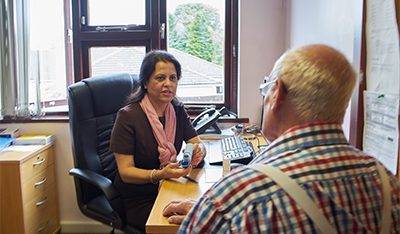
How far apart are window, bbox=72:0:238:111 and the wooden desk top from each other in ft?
4.11

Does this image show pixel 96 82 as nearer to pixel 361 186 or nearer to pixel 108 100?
pixel 108 100

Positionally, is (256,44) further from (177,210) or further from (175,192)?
(177,210)

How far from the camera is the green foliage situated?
289cm

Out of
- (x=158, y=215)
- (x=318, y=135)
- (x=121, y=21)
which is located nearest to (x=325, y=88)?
(x=318, y=135)

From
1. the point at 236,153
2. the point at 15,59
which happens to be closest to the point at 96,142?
the point at 236,153

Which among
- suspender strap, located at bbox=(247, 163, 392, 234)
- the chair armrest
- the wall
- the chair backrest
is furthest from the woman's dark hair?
suspender strap, located at bbox=(247, 163, 392, 234)

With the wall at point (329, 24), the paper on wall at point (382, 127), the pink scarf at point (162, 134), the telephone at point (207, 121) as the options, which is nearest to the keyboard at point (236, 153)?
the pink scarf at point (162, 134)

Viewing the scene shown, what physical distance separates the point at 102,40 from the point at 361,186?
244 cm

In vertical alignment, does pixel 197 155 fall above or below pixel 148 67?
below

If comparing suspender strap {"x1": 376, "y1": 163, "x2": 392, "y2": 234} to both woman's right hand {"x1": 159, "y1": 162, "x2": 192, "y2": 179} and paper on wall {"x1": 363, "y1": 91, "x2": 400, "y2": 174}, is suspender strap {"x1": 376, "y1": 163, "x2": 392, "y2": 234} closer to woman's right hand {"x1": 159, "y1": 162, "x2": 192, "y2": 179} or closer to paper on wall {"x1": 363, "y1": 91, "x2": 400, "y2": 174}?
paper on wall {"x1": 363, "y1": 91, "x2": 400, "y2": 174}

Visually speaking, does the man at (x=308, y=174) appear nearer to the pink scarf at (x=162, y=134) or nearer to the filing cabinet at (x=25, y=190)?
the pink scarf at (x=162, y=134)

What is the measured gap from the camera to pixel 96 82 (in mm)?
2178

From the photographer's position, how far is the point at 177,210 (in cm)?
128

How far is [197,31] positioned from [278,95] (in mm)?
2145
